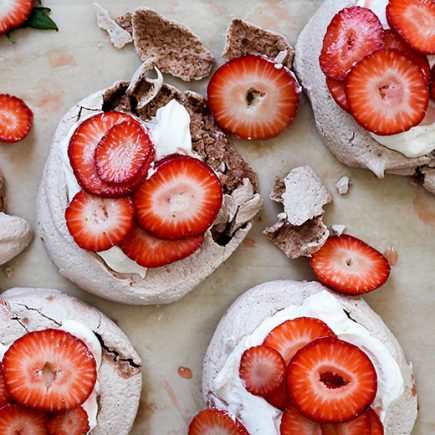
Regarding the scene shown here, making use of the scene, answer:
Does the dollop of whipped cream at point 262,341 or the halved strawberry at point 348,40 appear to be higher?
the halved strawberry at point 348,40

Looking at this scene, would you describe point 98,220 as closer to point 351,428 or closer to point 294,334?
point 294,334

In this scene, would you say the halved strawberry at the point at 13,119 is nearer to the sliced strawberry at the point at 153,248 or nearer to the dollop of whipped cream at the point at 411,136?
the sliced strawberry at the point at 153,248

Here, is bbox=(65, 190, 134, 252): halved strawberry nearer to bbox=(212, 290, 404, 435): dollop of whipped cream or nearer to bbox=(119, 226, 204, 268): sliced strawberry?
bbox=(119, 226, 204, 268): sliced strawberry

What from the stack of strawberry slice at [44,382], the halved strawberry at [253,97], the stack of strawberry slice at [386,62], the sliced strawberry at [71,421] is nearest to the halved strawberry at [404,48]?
the stack of strawberry slice at [386,62]

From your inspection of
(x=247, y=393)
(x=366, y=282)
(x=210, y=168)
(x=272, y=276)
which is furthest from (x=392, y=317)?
(x=210, y=168)

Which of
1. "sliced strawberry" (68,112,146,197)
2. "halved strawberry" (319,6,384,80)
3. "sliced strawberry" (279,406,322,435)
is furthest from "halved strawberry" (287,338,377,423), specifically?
"halved strawberry" (319,6,384,80)

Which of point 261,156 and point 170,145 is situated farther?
point 261,156

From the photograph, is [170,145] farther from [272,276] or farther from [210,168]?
[272,276]
